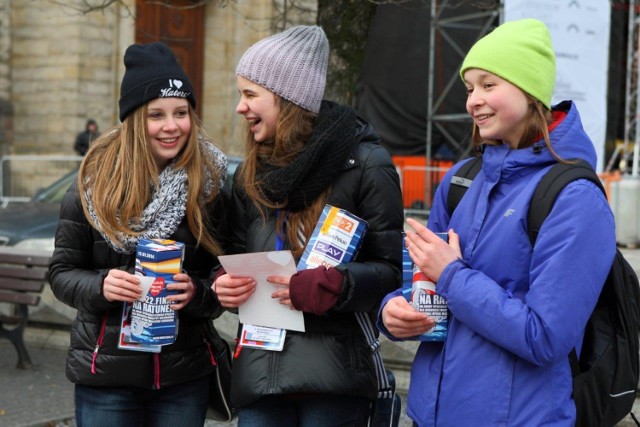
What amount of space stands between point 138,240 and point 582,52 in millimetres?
12614

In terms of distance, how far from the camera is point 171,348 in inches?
116

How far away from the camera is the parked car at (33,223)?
8008 mm

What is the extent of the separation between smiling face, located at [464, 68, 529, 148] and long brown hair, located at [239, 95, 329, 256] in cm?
63

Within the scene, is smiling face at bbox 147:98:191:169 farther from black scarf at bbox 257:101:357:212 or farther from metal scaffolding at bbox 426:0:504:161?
metal scaffolding at bbox 426:0:504:161

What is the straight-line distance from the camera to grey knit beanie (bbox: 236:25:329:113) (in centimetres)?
281

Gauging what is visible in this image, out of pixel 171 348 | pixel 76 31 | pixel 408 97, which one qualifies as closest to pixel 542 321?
pixel 171 348

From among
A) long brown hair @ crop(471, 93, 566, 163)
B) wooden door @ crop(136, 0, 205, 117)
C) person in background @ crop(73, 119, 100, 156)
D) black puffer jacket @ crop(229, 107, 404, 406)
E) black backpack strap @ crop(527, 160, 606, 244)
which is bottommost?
person in background @ crop(73, 119, 100, 156)

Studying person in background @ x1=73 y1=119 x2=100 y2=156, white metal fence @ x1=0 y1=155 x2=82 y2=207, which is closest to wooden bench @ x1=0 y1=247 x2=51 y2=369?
person in background @ x1=73 y1=119 x2=100 y2=156

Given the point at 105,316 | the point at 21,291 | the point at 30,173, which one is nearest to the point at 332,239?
the point at 105,316

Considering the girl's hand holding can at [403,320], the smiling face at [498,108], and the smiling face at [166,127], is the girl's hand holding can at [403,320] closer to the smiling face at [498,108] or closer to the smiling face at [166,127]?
the smiling face at [498,108]

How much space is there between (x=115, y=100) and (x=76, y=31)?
1.51 metres

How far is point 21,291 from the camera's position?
20.8 ft

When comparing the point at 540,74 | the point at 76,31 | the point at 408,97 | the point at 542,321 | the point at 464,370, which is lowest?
the point at 408,97

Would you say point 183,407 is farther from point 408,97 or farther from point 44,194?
point 408,97
